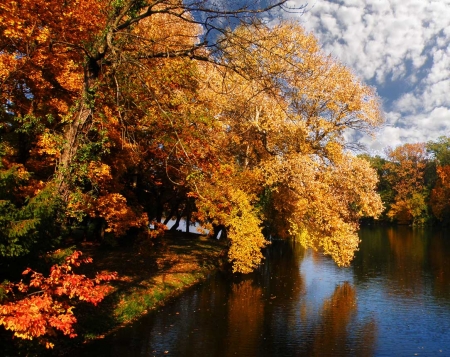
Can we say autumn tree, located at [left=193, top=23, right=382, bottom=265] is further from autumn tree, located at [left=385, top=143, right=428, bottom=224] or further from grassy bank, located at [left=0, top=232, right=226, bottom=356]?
autumn tree, located at [left=385, top=143, right=428, bottom=224]

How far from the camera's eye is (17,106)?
1561 cm

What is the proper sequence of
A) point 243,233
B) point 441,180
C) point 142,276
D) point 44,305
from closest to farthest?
point 44,305 → point 142,276 → point 243,233 → point 441,180

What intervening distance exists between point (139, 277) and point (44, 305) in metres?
12.0

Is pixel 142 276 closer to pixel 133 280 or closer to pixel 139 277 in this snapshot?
pixel 139 277

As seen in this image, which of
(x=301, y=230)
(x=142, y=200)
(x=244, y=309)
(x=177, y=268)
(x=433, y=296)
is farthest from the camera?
(x=142, y=200)

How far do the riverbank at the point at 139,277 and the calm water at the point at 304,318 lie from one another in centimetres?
63

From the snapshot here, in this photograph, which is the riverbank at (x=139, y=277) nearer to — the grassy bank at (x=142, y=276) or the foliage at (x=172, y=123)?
the grassy bank at (x=142, y=276)

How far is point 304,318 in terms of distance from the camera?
1623 centimetres

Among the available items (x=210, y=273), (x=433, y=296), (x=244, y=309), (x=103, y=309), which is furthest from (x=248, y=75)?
(x=210, y=273)

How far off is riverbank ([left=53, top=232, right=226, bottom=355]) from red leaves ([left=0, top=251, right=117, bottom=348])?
283cm

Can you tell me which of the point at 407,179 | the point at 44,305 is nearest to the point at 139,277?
the point at 44,305

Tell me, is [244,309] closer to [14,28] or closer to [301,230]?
[301,230]

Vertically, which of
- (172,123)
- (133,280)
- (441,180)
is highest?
(441,180)

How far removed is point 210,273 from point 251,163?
7960 mm
